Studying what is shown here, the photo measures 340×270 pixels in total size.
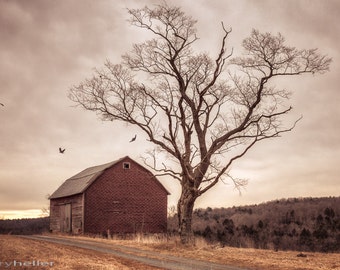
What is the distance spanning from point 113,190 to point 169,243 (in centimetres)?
1581

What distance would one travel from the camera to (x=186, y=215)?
2248 centimetres

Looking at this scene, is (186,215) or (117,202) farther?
(117,202)

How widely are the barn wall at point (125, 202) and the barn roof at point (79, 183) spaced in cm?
43

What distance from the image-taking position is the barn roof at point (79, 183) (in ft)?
119

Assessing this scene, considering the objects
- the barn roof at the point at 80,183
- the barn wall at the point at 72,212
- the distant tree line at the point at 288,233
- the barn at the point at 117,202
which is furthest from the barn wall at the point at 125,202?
the distant tree line at the point at 288,233

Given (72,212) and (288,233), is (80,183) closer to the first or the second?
(72,212)

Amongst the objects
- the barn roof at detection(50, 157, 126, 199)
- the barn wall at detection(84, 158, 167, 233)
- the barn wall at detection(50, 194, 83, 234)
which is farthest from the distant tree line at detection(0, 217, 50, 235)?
the barn wall at detection(84, 158, 167, 233)

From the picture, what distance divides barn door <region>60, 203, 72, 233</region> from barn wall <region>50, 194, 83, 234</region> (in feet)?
0.32

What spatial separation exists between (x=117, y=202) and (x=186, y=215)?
15.2 metres

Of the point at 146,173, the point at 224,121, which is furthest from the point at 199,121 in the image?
the point at 146,173

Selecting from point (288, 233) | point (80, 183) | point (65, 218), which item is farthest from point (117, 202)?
point (288, 233)

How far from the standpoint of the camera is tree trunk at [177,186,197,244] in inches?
867

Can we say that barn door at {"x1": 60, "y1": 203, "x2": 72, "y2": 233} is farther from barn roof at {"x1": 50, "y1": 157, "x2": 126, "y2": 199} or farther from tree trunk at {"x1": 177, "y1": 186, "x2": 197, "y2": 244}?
tree trunk at {"x1": 177, "y1": 186, "x2": 197, "y2": 244}

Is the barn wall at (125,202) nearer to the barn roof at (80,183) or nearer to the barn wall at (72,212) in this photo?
the barn roof at (80,183)
